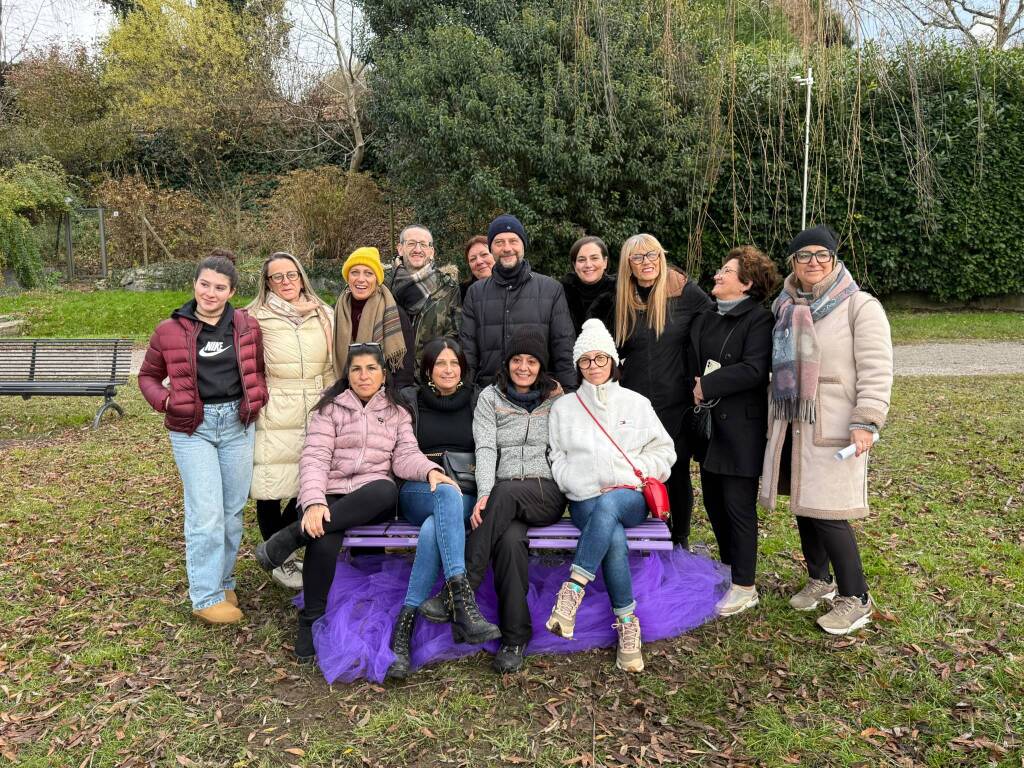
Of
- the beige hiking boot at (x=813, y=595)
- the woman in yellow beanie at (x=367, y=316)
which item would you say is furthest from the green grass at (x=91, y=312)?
the beige hiking boot at (x=813, y=595)

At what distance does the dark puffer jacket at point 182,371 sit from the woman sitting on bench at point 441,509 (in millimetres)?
797

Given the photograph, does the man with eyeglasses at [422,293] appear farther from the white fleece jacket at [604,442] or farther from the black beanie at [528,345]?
the white fleece jacket at [604,442]

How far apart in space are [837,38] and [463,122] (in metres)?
10.3

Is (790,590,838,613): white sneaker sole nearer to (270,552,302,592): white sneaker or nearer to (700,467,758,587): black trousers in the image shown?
(700,467,758,587): black trousers

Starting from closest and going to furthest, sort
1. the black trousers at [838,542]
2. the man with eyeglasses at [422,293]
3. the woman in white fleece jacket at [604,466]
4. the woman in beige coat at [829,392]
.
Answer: the woman in beige coat at [829,392] < the woman in white fleece jacket at [604,466] < the black trousers at [838,542] < the man with eyeglasses at [422,293]

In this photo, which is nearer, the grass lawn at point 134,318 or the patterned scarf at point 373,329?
the patterned scarf at point 373,329

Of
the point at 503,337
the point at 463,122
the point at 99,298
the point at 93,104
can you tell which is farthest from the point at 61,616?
the point at 93,104

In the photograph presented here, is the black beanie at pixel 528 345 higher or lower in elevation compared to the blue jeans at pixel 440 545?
higher

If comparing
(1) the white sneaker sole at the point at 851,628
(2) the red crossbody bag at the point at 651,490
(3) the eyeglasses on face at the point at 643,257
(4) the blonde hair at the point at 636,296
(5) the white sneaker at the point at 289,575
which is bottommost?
(1) the white sneaker sole at the point at 851,628

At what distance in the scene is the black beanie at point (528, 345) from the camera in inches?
147

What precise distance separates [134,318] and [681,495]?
45.7 ft

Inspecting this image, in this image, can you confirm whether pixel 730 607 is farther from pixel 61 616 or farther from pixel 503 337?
pixel 61 616

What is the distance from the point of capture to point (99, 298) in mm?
16234

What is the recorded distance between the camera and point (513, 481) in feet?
12.0
